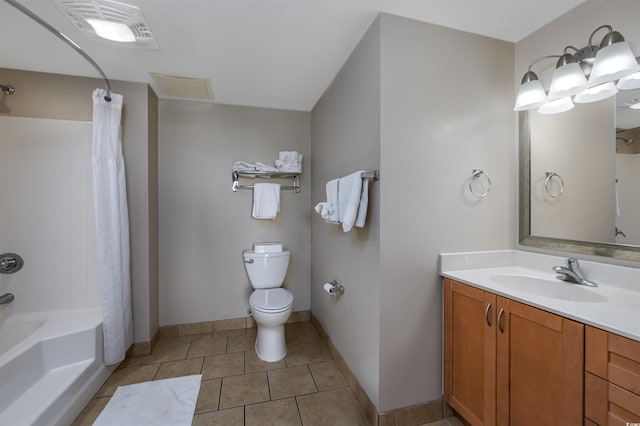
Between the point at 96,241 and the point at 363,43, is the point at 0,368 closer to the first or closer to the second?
the point at 96,241

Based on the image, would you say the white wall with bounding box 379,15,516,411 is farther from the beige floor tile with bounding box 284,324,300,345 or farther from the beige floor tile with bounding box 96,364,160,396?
the beige floor tile with bounding box 96,364,160,396

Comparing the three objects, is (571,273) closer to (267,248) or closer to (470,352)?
(470,352)

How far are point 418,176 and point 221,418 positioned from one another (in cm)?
179

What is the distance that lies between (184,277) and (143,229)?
613 mm

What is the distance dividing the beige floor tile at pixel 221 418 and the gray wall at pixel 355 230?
29.4 inches

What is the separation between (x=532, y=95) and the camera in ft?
4.72

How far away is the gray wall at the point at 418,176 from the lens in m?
1.44

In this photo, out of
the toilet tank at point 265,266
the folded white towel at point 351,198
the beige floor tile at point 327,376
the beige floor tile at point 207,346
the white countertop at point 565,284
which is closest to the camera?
the white countertop at point 565,284

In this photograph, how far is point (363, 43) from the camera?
5.26 ft

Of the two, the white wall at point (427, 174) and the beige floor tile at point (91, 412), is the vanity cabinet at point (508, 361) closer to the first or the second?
the white wall at point (427, 174)

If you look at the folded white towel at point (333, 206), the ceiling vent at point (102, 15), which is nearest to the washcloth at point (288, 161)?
the folded white towel at point (333, 206)

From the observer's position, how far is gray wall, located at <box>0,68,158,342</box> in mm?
2047

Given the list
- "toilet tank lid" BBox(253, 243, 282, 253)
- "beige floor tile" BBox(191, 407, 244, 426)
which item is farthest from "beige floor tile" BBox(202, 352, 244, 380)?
"toilet tank lid" BBox(253, 243, 282, 253)

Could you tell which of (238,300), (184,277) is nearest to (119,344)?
(184,277)
